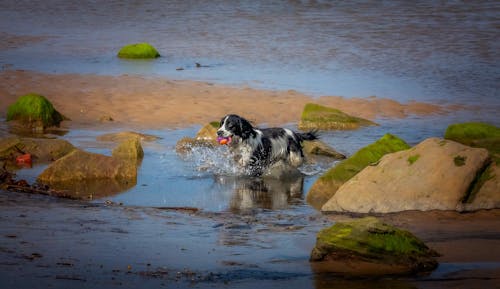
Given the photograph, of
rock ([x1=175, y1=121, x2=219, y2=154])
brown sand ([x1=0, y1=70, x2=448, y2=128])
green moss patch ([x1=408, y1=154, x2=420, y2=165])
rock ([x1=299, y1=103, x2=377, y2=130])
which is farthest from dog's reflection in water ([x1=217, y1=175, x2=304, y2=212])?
brown sand ([x1=0, y1=70, x2=448, y2=128])

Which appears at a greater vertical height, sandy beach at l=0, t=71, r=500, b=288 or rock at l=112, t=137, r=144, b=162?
sandy beach at l=0, t=71, r=500, b=288

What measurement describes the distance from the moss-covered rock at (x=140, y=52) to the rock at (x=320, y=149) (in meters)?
10.5

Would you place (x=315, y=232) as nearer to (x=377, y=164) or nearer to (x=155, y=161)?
(x=377, y=164)

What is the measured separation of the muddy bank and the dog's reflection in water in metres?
0.42

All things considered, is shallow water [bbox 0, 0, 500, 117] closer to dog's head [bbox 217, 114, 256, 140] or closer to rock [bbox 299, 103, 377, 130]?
rock [bbox 299, 103, 377, 130]

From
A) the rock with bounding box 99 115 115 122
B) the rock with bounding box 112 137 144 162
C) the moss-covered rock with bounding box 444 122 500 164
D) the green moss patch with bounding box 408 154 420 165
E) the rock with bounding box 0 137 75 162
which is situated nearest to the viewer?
the green moss patch with bounding box 408 154 420 165

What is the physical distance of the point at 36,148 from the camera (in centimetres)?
1284

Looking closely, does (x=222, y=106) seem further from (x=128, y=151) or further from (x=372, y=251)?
(x=372, y=251)

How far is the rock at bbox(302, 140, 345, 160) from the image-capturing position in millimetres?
13758

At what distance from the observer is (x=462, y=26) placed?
28750 mm

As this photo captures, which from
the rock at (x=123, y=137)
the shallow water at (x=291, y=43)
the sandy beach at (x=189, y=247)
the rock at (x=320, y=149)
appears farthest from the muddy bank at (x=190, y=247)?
the shallow water at (x=291, y=43)

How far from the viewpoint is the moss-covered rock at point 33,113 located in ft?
50.4

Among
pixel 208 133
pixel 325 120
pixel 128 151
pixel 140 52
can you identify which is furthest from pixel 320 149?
pixel 140 52

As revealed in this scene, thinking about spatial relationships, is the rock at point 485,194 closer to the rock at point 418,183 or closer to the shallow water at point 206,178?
the rock at point 418,183
